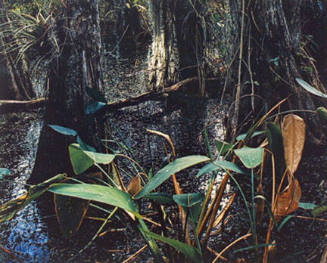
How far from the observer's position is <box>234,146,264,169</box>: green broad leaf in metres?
0.53

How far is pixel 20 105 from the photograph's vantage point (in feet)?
3.34

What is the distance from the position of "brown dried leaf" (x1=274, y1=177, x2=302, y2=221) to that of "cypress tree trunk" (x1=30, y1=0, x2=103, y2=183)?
54cm

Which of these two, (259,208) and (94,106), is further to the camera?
(94,106)

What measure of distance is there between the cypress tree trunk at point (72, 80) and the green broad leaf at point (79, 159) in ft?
1.31

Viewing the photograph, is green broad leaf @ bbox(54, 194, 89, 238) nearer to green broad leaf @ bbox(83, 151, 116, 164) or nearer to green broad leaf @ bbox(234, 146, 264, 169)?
green broad leaf @ bbox(83, 151, 116, 164)

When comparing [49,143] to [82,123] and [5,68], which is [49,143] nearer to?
[82,123]

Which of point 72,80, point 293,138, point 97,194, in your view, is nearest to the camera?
point 97,194

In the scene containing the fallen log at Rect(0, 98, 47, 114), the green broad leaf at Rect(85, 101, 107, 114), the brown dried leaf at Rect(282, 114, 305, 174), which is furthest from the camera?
the fallen log at Rect(0, 98, 47, 114)

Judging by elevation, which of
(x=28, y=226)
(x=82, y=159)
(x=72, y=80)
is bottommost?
(x=28, y=226)

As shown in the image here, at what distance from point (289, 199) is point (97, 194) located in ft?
1.09

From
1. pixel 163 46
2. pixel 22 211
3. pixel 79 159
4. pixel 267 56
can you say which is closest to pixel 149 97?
pixel 163 46

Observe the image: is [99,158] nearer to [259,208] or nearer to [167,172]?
[167,172]

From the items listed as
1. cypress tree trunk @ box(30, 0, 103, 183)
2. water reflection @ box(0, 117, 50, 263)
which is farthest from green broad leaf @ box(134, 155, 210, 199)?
cypress tree trunk @ box(30, 0, 103, 183)

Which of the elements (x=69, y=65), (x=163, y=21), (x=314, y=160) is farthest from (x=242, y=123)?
(x=163, y=21)
